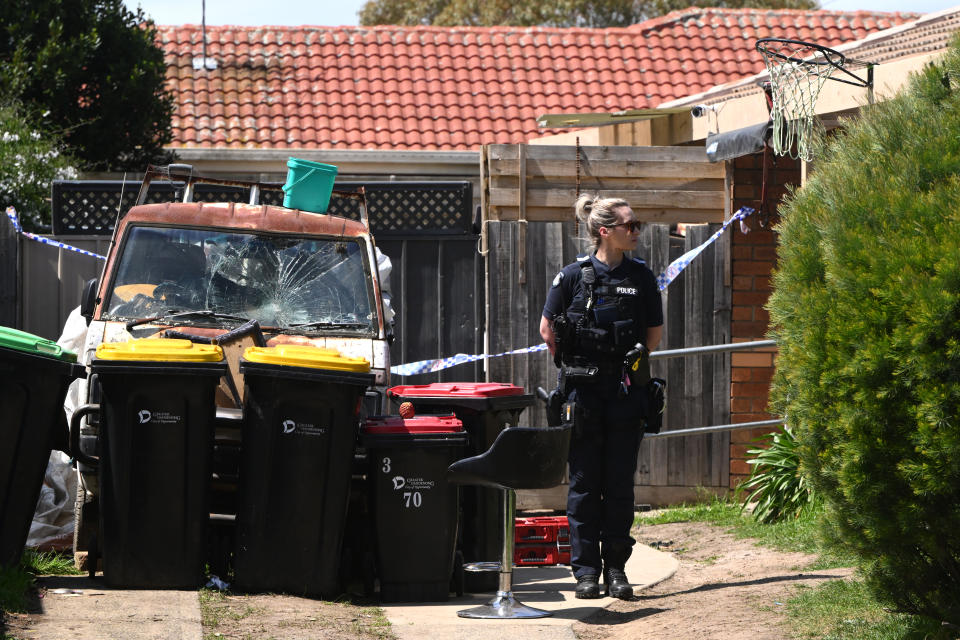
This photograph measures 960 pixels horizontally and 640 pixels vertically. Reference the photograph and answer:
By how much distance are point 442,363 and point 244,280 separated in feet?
7.84

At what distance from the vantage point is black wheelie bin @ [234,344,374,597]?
230 inches

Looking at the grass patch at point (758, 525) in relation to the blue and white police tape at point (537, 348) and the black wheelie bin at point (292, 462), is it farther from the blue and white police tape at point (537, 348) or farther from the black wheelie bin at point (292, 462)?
the black wheelie bin at point (292, 462)

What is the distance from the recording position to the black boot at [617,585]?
20.3ft

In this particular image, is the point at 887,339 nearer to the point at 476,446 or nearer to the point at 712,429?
the point at 476,446

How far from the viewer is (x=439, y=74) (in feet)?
66.8

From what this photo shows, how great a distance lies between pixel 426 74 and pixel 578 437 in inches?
584

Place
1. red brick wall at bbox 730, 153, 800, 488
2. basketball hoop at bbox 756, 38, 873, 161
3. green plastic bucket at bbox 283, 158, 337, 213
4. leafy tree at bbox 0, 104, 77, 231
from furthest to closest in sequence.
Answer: leafy tree at bbox 0, 104, 77, 231 < red brick wall at bbox 730, 153, 800, 488 < basketball hoop at bbox 756, 38, 873, 161 < green plastic bucket at bbox 283, 158, 337, 213

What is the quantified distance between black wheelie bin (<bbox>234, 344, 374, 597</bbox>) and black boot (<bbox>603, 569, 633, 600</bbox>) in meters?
1.42

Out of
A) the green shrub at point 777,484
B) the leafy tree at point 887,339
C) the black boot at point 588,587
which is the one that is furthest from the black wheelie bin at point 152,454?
the green shrub at point 777,484

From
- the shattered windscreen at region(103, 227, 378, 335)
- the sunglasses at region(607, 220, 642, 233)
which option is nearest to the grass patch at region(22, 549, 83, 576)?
the shattered windscreen at region(103, 227, 378, 335)

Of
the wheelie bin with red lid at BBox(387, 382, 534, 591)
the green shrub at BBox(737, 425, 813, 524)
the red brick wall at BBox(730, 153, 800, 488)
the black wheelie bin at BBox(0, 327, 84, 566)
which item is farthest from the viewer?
the red brick wall at BBox(730, 153, 800, 488)

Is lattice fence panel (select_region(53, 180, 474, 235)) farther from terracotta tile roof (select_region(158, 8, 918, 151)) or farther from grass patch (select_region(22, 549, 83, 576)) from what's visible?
terracotta tile roof (select_region(158, 8, 918, 151))

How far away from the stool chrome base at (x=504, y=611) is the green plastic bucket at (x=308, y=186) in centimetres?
295

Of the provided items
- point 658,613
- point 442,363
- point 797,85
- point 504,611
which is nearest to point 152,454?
point 504,611
